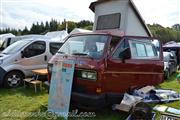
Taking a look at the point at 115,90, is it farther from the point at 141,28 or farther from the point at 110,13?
the point at 141,28

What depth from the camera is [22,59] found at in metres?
8.57

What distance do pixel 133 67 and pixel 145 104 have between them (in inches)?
43.2

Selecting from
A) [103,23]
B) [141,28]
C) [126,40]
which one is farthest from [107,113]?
[141,28]

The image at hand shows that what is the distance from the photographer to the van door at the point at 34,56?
Answer: 866cm

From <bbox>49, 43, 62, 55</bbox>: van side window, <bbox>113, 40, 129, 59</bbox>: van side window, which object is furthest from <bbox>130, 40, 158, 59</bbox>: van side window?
<bbox>49, 43, 62, 55</bbox>: van side window

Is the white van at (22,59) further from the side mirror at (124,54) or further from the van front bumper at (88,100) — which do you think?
the side mirror at (124,54)

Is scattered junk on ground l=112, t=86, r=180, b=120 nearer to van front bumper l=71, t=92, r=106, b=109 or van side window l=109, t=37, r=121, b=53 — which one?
van front bumper l=71, t=92, r=106, b=109

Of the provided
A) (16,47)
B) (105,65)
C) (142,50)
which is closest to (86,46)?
(105,65)

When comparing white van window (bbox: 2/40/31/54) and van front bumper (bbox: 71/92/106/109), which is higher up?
white van window (bbox: 2/40/31/54)

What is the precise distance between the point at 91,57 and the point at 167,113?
2.19 m

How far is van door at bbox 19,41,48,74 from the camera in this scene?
8656 mm

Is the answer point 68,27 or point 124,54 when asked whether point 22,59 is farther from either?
point 68,27

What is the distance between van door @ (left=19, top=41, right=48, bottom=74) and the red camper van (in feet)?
9.93

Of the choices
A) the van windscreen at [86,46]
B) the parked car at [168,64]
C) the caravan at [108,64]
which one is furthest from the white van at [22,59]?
the parked car at [168,64]
